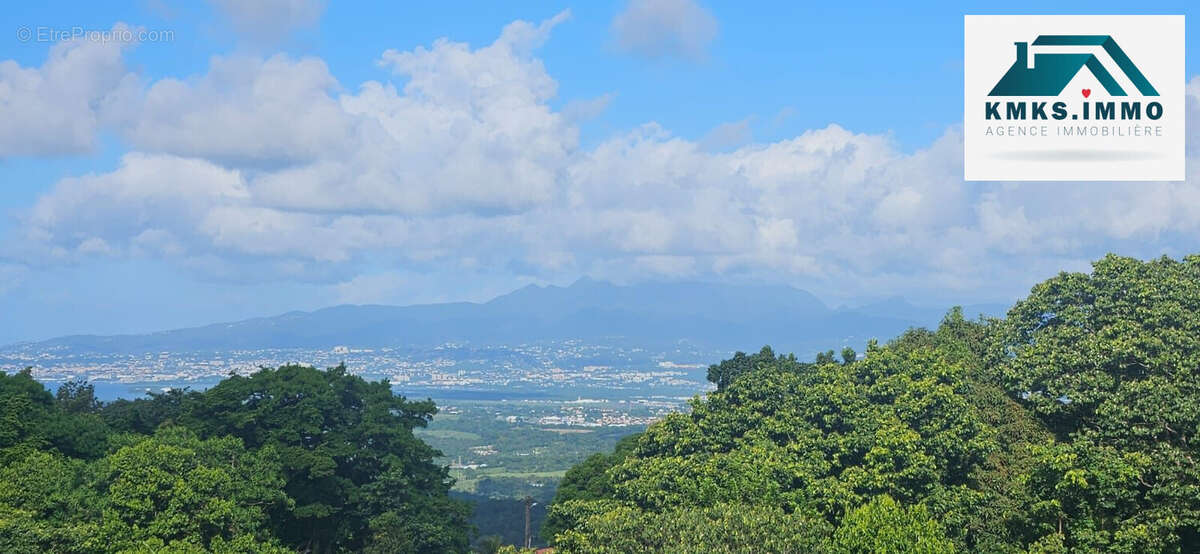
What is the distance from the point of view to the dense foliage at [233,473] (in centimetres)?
2531

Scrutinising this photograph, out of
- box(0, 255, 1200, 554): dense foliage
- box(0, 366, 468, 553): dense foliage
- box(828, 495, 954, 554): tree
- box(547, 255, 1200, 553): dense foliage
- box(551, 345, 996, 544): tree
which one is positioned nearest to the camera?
box(828, 495, 954, 554): tree

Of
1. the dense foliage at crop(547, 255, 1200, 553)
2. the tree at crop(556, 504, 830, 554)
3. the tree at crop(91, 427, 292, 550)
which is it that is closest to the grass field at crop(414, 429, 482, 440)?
the dense foliage at crop(547, 255, 1200, 553)

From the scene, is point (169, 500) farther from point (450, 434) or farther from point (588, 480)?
point (450, 434)

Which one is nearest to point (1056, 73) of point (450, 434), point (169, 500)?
point (169, 500)

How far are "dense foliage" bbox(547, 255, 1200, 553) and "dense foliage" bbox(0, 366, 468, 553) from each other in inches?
244

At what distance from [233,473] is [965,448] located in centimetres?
2028

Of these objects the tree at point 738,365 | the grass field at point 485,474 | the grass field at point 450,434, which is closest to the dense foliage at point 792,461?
the tree at point 738,365

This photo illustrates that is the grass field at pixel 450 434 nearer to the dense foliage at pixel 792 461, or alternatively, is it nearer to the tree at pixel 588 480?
the tree at pixel 588 480

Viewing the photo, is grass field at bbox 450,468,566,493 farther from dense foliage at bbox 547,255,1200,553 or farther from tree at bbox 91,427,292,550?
tree at bbox 91,427,292,550

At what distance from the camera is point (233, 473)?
1142 inches

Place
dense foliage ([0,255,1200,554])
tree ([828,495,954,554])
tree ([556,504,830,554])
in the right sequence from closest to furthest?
tree ([828,495,954,554]) < tree ([556,504,830,554]) < dense foliage ([0,255,1200,554])

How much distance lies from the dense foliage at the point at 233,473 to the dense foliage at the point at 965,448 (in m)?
6.20

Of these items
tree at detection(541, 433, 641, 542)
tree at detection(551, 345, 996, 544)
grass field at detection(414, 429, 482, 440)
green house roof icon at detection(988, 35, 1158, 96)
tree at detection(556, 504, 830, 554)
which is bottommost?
grass field at detection(414, 429, 482, 440)

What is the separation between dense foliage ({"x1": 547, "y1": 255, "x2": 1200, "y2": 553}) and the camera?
21750 millimetres
